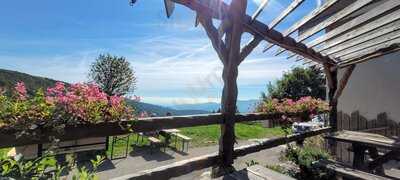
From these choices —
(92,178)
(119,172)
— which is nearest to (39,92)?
(92,178)

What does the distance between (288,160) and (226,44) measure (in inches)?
105

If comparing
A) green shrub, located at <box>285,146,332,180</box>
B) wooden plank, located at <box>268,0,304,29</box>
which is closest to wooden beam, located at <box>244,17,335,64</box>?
wooden plank, located at <box>268,0,304,29</box>

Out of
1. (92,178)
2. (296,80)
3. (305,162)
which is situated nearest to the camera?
(92,178)

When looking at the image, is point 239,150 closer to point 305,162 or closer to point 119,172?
point 305,162

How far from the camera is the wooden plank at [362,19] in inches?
136

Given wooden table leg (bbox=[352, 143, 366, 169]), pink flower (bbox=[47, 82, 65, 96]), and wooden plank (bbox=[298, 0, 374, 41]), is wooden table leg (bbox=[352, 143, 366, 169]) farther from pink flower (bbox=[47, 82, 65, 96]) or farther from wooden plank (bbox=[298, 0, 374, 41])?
pink flower (bbox=[47, 82, 65, 96])

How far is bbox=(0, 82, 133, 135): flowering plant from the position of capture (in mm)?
2084

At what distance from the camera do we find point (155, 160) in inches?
324

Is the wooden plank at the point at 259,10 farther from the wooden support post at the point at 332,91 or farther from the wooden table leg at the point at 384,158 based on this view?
the wooden support post at the point at 332,91

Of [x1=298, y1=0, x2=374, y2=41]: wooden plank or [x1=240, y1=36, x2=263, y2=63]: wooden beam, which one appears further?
[x1=240, y1=36, x2=263, y2=63]: wooden beam

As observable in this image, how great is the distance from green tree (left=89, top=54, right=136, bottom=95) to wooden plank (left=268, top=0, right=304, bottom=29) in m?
19.9

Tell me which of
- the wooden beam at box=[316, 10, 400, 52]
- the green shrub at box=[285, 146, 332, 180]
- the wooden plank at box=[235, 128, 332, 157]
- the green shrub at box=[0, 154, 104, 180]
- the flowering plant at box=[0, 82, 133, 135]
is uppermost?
the wooden beam at box=[316, 10, 400, 52]

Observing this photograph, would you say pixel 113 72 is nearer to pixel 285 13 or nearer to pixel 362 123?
pixel 362 123

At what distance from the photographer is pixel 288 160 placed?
517 centimetres
